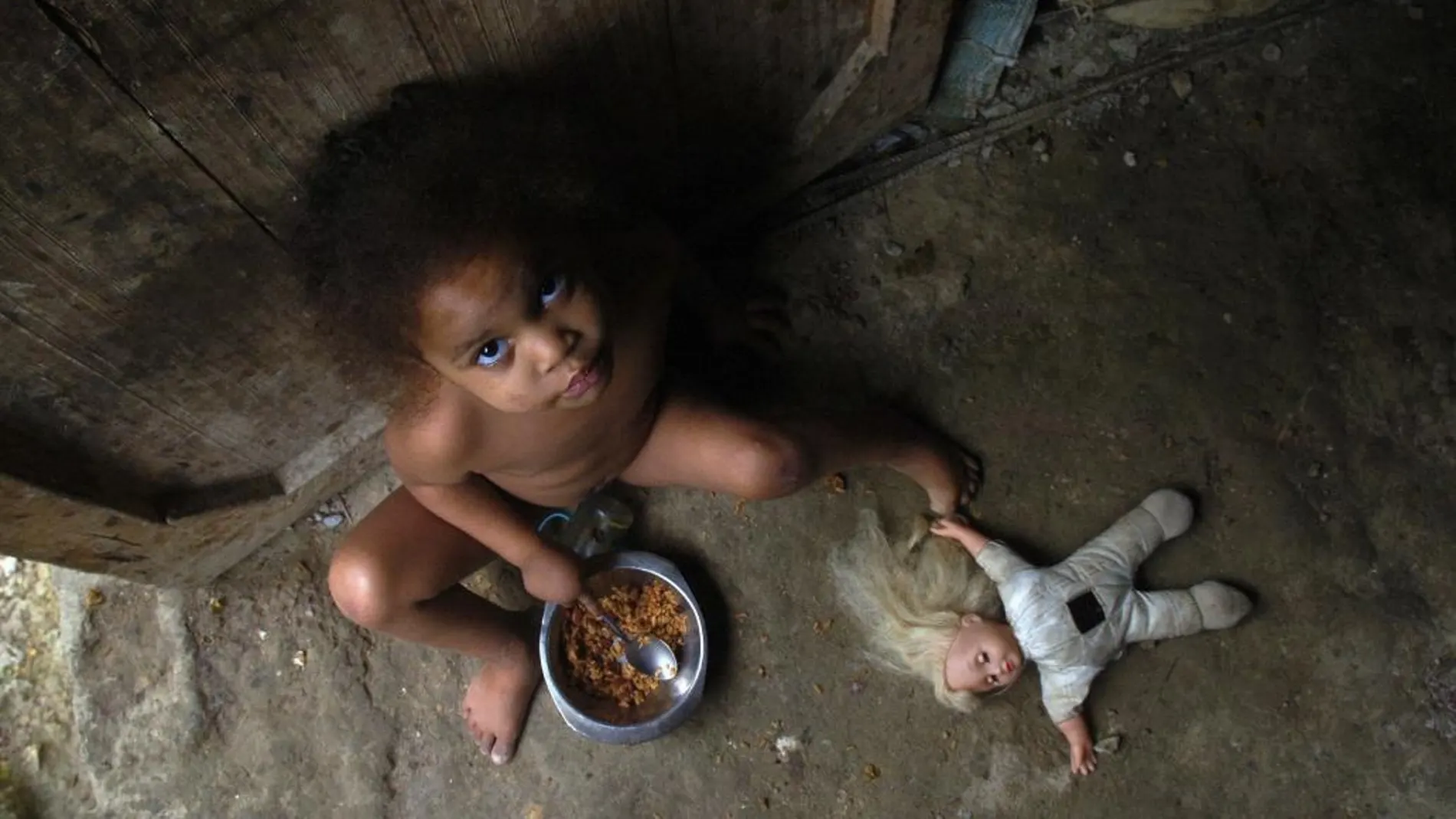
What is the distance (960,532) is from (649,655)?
2.05 feet

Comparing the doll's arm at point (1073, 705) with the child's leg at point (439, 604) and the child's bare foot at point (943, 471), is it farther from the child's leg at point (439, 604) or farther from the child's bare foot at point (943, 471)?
the child's leg at point (439, 604)

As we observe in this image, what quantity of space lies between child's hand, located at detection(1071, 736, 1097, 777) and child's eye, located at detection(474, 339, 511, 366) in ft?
4.30

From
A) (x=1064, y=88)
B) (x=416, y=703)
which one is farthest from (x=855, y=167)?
(x=416, y=703)

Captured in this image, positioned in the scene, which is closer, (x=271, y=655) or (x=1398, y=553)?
(x=1398, y=553)

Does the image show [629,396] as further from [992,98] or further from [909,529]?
[992,98]

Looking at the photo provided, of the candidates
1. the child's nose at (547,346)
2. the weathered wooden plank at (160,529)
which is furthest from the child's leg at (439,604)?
the child's nose at (547,346)

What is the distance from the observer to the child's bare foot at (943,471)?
6.89ft

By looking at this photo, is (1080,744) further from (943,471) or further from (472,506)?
(472,506)

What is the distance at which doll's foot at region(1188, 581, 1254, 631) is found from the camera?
2059 millimetres

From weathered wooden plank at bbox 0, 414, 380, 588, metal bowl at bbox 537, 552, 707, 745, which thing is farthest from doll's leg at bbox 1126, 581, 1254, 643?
weathered wooden plank at bbox 0, 414, 380, 588

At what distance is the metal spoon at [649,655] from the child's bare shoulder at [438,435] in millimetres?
553

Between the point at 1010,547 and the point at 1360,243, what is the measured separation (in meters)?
0.90

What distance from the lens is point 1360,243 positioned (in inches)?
87.1

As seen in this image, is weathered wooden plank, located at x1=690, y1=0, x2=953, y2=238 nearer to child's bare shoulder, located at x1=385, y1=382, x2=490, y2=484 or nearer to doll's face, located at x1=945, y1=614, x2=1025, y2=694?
child's bare shoulder, located at x1=385, y1=382, x2=490, y2=484
